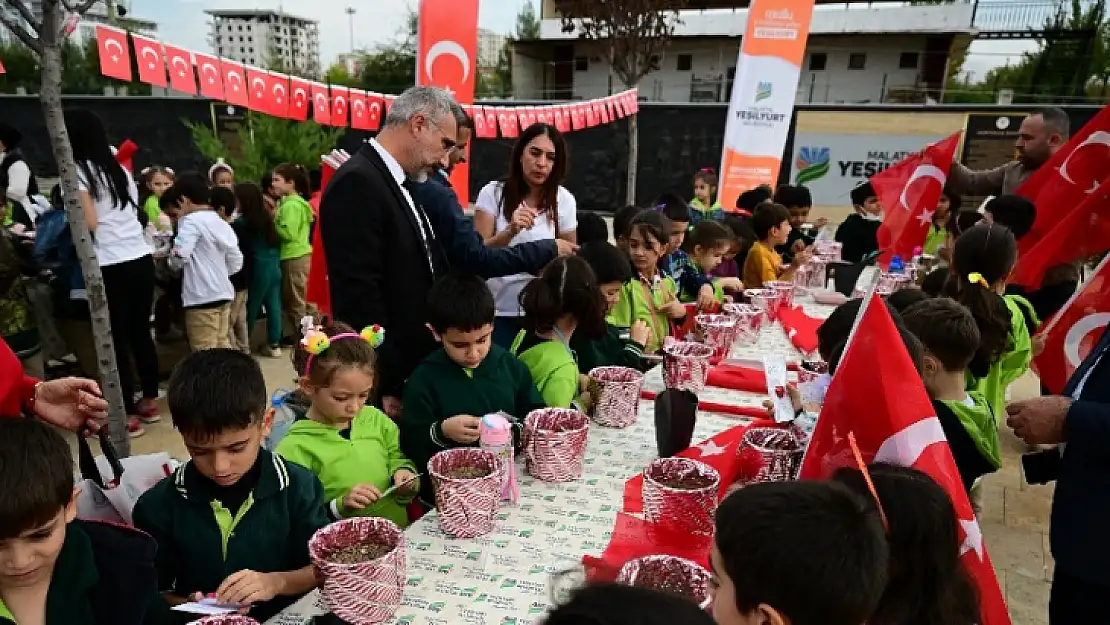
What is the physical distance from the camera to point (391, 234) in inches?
86.6

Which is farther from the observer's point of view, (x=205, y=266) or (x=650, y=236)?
(x=205, y=266)

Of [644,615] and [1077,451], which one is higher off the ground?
[644,615]

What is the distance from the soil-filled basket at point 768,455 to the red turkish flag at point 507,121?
22.9ft

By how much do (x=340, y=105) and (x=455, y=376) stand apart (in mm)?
5059

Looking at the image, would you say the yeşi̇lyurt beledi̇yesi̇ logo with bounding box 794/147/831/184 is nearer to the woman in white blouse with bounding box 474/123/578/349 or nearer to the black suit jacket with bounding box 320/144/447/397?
the woman in white blouse with bounding box 474/123/578/349

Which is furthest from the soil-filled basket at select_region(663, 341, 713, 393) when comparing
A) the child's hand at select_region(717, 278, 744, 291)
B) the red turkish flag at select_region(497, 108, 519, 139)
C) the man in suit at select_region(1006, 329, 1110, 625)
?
the red turkish flag at select_region(497, 108, 519, 139)

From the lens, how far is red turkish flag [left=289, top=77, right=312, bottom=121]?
5.65 m

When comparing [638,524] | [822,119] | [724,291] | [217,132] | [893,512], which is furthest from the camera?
[217,132]

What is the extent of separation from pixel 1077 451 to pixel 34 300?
5.41 m

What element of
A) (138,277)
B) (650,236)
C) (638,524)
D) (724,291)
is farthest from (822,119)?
(638,524)

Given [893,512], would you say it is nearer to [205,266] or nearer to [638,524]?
[638,524]

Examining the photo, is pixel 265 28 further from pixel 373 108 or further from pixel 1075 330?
pixel 1075 330

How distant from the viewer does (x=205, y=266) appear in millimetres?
4477

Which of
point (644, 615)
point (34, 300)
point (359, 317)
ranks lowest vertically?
point (34, 300)
